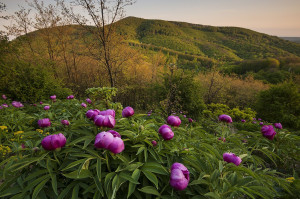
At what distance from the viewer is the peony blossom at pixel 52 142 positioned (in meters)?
0.72

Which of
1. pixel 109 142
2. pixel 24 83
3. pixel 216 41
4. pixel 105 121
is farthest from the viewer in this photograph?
pixel 216 41

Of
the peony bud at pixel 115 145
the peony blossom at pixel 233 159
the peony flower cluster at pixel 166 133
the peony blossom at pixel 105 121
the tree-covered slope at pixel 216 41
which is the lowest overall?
the peony blossom at pixel 233 159

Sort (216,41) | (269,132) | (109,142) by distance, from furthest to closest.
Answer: (216,41)
(269,132)
(109,142)

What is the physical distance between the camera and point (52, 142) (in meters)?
0.73

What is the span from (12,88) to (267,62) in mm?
38113

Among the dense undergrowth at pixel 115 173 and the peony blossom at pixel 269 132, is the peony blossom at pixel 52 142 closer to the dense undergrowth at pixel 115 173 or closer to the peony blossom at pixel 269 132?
the dense undergrowth at pixel 115 173

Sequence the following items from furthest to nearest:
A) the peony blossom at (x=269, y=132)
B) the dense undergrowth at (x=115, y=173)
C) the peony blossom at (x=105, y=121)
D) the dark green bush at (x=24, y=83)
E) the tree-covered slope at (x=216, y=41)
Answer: the tree-covered slope at (x=216, y=41) < the dark green bush at (x=24, y=83) < the peony blossom at (x=269, y=132) < the peony blossom at (x=105, y=121) < the dense undergrowth at (x=115, y=173)

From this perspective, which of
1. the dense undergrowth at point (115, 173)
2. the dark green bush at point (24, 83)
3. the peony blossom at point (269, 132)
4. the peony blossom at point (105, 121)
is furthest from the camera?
the dark green bush at point (24, 83)

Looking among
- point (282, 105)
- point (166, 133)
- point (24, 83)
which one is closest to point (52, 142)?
point (166, 133)

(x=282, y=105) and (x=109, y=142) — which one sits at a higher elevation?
(x=109, y=142)

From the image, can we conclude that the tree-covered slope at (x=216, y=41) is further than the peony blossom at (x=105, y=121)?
Yes

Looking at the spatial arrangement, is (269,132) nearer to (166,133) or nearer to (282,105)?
(166,133)

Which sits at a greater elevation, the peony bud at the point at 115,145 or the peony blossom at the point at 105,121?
the peony blossom at the point at 105,121

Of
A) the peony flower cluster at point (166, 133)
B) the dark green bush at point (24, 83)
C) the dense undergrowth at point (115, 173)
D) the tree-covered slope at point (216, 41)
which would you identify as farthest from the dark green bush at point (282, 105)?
the tree-covered slope at point (216, 41)
